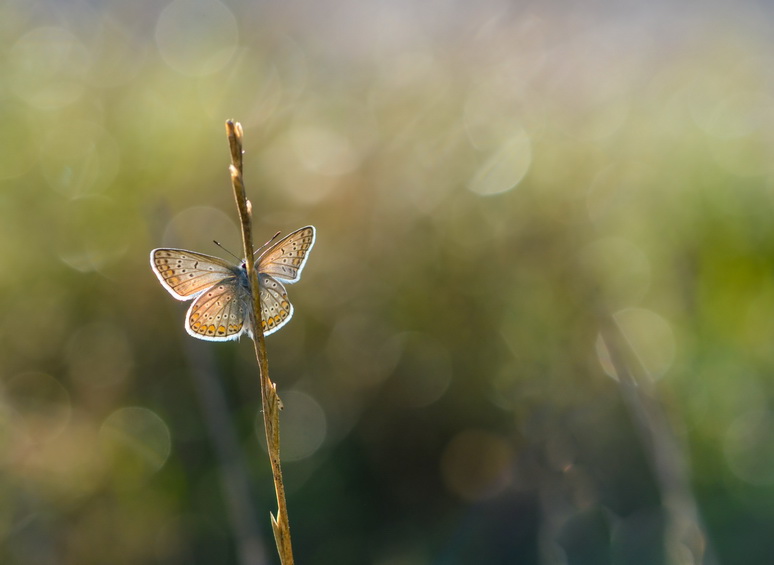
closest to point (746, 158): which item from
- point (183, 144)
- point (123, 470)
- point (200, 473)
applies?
point (183, 144)

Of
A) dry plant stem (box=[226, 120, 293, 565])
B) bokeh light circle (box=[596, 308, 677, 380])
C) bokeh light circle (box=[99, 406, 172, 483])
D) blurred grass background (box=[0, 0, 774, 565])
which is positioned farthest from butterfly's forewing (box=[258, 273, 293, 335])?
bokeh light circle (box=[596, 308, 677, 380])

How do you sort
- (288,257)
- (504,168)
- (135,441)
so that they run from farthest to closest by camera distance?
(504,168)
(135,441)
(288,257)

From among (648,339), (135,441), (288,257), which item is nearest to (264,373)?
(288,257)

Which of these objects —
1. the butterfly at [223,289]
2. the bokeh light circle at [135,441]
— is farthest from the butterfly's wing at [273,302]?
the bokeh light circle at [135,441]

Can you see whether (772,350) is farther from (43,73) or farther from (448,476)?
(43,73)

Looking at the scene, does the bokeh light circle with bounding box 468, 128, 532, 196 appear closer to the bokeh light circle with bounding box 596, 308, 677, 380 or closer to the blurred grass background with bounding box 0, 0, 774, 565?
the blurred grass background with bounding box 0, 0, 774, 565

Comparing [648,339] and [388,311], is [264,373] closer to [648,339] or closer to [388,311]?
[388,311]

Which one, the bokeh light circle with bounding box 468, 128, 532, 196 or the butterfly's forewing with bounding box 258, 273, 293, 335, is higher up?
the bokeh light circle with bounding box 468, 128, 532, 196
